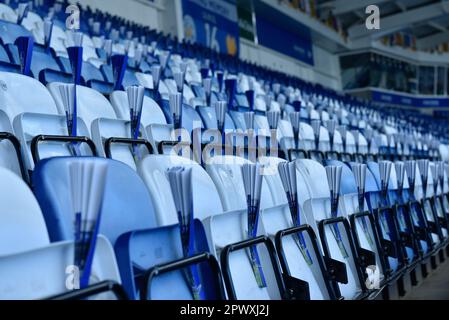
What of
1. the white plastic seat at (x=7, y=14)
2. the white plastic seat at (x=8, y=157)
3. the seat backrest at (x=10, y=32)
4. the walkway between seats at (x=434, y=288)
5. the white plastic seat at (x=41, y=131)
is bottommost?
the walkway between seats at (x=434, y=288)

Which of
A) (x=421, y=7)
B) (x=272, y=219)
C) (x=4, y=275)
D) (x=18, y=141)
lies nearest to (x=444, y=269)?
(x=272, y=219)

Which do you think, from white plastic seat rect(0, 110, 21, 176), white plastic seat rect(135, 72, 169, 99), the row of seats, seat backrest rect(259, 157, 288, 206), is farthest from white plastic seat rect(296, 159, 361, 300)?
white plastic seat rect(135, 72, 169, 99)

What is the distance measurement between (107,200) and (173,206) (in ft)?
0.54

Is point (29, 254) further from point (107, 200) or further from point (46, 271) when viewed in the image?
point (107, 200)

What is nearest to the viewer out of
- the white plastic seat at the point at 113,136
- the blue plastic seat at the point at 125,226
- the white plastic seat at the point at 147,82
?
the blue plastic seat at the point at 125,226

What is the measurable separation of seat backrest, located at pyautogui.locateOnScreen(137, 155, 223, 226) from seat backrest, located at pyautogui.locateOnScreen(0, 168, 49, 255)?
29cm

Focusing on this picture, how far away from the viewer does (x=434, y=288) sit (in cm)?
162

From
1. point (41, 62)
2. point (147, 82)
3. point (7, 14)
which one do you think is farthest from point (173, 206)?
point (7, 14)

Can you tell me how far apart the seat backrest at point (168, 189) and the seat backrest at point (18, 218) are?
11.2 inches

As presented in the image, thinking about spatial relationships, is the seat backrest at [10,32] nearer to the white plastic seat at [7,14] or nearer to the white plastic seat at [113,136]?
the white plastic seat at [7,14]

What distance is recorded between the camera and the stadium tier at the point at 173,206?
64 cm

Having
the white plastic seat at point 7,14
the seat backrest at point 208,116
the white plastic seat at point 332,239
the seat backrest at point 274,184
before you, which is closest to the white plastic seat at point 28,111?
the seat backrest at point 274,184

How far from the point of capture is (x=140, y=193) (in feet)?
2.96

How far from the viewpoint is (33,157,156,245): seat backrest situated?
0.72 metres
